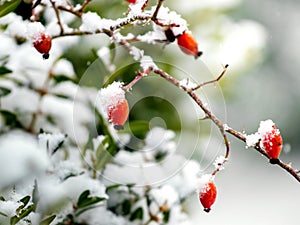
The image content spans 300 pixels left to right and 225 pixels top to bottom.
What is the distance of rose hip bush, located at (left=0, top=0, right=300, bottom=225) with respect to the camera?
62 cm

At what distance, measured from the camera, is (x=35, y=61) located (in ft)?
3.23

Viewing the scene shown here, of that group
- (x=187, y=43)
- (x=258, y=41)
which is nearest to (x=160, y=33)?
(x=187, y=43)

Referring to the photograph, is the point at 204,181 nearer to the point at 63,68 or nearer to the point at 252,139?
the point at 252,139

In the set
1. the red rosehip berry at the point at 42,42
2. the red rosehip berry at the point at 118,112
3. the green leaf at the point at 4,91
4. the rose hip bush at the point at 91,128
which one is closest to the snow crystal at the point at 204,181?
the rose hip bush at the point at 91,128

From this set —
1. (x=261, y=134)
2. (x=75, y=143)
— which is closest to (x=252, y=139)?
(x=261, y=134)

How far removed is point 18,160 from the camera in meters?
0.84

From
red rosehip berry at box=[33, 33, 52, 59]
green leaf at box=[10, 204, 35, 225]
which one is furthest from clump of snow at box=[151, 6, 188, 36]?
green leaf at box=[10, 204, 35, 225]

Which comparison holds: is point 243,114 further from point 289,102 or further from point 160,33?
point 160,33

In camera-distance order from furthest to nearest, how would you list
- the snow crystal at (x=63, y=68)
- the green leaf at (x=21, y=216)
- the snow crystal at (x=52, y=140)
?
the snow crystal at (x=63, y=68)
the snow crystal at (x=52, y=140)
the green leaf at (x=21, y=216)

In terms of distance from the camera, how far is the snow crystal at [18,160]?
31.3 inches

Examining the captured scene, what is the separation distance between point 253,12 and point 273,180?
2.81ft

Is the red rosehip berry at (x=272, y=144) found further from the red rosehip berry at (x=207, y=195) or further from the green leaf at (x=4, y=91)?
the green leaf at (x=4, y=91)

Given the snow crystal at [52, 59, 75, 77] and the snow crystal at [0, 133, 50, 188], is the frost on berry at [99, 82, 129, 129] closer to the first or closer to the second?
the snow crystal at [0, 133, 50, 188]

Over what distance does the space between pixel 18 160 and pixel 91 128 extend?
0.13 metres
